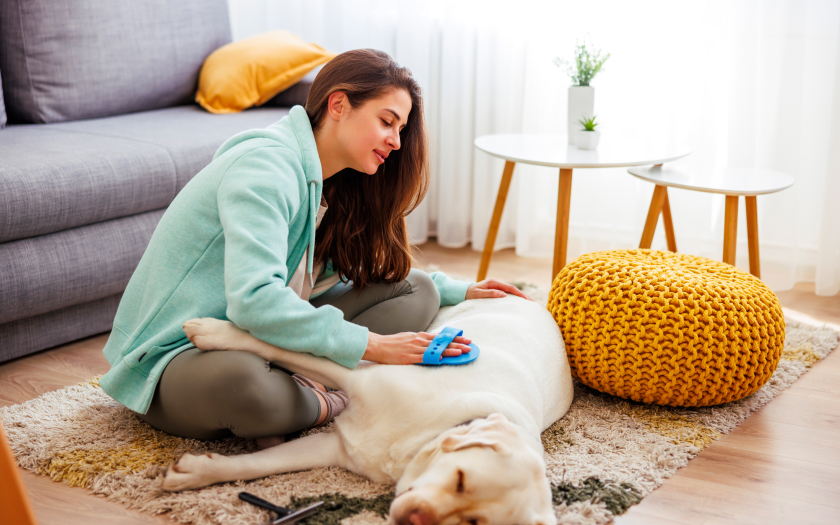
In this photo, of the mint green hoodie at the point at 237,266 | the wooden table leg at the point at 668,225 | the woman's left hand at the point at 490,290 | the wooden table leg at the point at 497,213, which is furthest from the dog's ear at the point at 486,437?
the wooden table leg at the point at 668,225

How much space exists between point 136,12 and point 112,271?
3.74 ft

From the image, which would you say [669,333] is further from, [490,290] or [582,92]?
[582,92]

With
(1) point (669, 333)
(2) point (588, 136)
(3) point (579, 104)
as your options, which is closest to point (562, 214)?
(2) point (588, 136)

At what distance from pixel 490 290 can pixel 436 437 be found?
592 mm

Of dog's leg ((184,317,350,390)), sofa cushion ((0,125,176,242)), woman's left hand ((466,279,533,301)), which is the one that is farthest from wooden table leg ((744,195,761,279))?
sofa cushion ((0,125,176,242))

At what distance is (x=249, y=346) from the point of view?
1.25 m

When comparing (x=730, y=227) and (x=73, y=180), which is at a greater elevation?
(x=73, y=180)

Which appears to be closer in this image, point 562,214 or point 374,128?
point 374,128

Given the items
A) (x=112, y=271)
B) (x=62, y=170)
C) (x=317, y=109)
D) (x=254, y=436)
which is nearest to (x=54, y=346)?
(x=112, y=271)

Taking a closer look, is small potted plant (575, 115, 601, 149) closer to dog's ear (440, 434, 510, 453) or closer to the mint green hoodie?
the mint green hoodie

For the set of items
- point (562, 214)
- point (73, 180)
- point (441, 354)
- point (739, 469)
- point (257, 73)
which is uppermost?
point (257, 73)

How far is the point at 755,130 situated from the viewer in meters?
2.50

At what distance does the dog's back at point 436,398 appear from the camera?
116 centimetres

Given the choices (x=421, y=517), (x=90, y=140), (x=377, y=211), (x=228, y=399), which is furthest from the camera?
(x=90, y=140)
